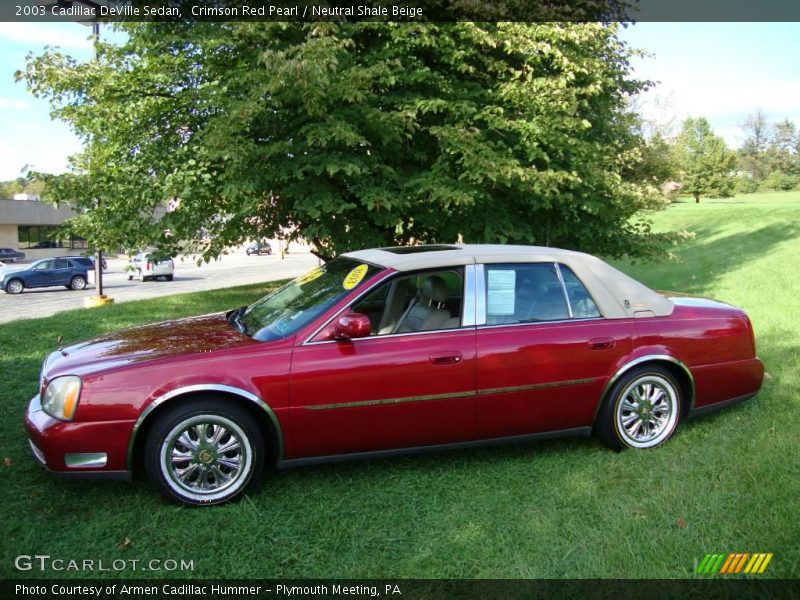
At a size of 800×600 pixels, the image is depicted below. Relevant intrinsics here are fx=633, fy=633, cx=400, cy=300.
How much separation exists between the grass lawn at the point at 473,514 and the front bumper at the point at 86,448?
255 millimetres

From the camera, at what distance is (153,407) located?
11.6ft

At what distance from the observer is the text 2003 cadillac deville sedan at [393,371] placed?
3586 mm

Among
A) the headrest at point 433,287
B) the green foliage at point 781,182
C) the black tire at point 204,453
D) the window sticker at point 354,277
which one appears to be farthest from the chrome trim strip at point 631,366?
the green foliage at point 781,182

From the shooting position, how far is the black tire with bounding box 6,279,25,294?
28469 mm

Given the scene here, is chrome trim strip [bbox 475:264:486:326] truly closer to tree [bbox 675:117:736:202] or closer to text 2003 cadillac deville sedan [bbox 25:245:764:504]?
text 2003 cadillac deville sedan [bbox 25:245:764:504]

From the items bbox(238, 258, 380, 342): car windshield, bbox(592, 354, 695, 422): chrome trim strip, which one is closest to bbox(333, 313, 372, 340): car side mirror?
bbox(238, 258, 380, 342): car windshield

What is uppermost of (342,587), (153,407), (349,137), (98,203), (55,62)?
(55,62)

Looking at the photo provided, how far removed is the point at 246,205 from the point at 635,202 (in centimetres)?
613

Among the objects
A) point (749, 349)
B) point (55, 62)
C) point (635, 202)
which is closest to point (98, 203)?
point (55, 62)

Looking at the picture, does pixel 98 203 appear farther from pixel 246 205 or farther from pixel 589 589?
pixel 589 589

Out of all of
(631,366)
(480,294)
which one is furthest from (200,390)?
(631,366)

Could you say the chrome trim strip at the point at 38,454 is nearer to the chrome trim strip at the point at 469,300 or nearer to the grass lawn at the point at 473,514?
the grass lawn at the point at 473,514

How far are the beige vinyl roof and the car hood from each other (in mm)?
1137

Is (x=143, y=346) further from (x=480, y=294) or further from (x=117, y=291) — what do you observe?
(x=117, y=291)
